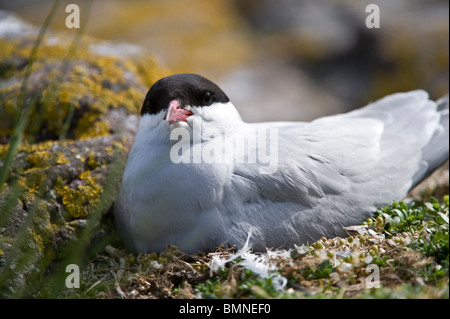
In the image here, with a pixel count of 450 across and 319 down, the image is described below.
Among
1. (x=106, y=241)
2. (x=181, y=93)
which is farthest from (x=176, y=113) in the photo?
(x=106, y=241)

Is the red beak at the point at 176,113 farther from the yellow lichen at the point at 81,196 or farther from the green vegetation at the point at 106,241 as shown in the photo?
the yellow lichen at the point at 81,196

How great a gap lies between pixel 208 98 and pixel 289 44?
5394 millimetres

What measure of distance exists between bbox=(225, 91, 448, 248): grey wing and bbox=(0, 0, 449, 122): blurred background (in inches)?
91.0

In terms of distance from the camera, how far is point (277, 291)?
2172 mm

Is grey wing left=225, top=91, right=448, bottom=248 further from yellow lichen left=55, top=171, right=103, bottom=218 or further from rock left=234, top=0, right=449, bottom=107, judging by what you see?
rock left=234, top=0, right=449, bottom=107

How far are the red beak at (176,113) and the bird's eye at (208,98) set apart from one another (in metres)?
0.18

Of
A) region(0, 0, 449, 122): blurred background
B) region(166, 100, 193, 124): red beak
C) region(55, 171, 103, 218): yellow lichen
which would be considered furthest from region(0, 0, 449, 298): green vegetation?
region(0, 0, 449, 122): blurred background

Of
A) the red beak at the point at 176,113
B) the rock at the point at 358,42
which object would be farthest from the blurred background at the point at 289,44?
the red beak at the point at 176,113

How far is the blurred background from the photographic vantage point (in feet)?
21.1

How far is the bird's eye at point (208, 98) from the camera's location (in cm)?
289

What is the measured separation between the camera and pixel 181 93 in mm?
2779
